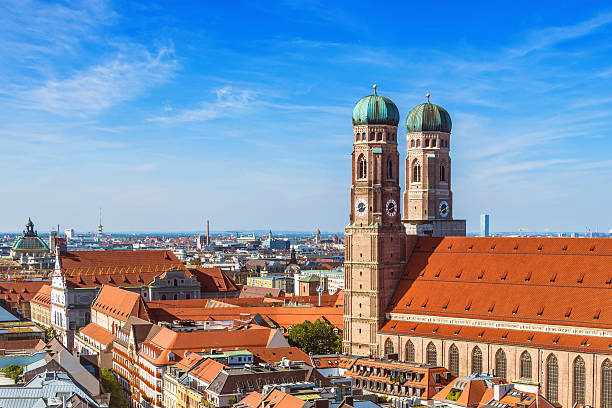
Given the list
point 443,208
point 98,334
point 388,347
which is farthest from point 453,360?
point 98,334

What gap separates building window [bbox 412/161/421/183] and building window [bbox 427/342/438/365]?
3743cm

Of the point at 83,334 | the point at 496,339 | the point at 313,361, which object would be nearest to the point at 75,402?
the point at 313,361

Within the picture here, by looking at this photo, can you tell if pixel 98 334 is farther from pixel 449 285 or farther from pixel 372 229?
pixel 449 285

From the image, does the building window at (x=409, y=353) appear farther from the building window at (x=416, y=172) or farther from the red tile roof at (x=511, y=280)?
the building window at (x=416, y=172)

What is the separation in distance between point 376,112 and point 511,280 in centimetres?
3571

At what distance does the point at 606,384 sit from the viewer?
110 meters

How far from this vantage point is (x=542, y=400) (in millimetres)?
93688

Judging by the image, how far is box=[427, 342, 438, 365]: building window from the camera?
12856 centimetres

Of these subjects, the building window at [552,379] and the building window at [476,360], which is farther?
the building window at [476,360]

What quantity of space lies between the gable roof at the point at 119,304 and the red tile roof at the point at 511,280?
5058cm

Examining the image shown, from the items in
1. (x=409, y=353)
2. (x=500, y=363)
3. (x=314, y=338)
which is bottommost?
(x=409, y=353)

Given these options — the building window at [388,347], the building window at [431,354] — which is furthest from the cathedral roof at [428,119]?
the building window at [431,354]

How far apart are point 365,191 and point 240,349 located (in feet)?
111

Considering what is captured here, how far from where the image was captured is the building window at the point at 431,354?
422 ft
